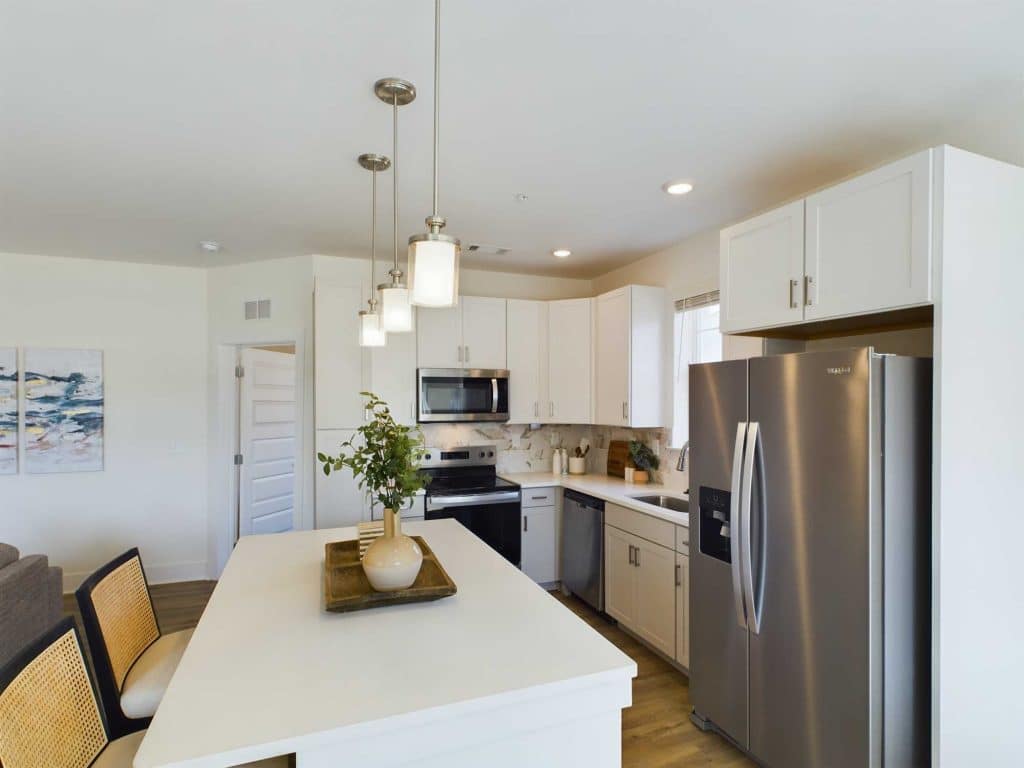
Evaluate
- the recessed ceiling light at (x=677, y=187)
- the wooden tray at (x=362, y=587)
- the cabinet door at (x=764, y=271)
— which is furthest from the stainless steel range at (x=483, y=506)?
the recessed ceiling light at (x=677, y=187)

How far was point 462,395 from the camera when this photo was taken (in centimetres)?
411

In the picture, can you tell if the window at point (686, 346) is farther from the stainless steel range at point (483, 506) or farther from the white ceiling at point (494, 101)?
the stainless steel range at point (483, 506)

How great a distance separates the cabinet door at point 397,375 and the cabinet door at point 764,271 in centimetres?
225

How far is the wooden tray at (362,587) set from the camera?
5.32 feet

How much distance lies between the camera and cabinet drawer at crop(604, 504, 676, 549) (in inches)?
115

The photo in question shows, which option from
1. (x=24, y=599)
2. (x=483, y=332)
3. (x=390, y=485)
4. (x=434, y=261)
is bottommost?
(x=24, y=599)

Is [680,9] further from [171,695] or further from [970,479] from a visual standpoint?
[171,695]

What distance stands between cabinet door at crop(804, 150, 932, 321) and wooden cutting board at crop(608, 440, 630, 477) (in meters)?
2.11

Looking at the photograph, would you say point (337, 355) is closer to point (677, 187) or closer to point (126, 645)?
point (126, 645)

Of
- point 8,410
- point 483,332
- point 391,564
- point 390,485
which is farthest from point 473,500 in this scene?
point 8,410

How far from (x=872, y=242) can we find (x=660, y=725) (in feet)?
7.37

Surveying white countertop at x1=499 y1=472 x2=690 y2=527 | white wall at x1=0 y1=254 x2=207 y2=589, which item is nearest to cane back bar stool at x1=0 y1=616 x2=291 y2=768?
white countertop at x1=499 y1=472 x2=690 y2=527

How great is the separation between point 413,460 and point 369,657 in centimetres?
65

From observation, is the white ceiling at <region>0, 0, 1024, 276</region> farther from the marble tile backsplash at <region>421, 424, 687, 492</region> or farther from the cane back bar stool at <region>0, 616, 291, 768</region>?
the marble tile backsplash at <region>421, 424, 687, 492</region>
